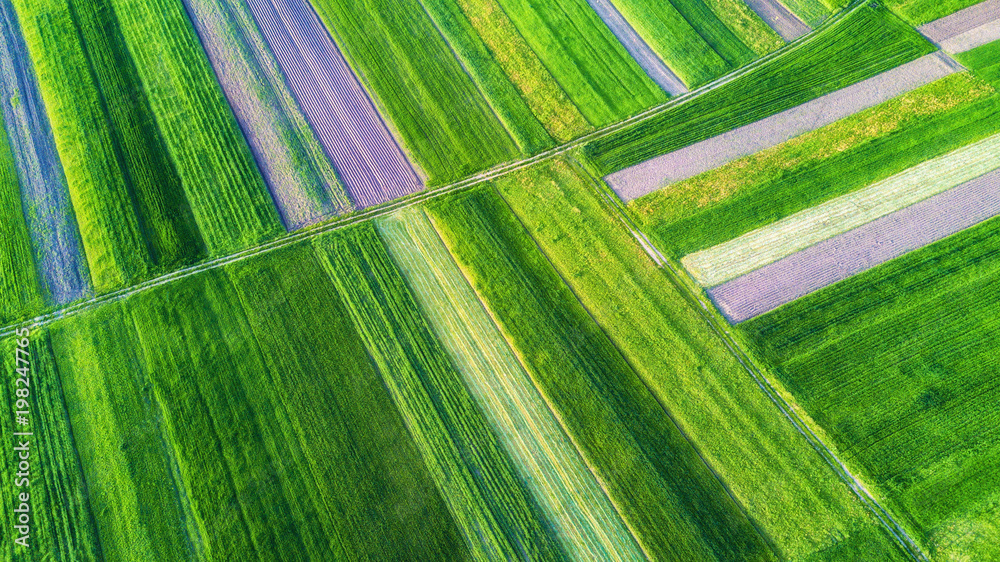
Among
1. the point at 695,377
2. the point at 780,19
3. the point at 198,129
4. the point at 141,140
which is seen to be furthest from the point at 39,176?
the point at 780,19

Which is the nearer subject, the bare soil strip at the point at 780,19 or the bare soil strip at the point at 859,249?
the bare soil strip at the point at 859,249

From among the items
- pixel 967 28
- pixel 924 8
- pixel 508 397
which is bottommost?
pixel 508 397

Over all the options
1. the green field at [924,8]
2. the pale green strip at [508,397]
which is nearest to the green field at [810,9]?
the green field at [924,8]

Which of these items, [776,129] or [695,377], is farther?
[776,129]

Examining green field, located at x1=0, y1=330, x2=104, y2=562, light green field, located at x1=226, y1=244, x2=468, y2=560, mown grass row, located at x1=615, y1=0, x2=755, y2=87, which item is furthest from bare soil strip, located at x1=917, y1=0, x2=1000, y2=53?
green field, located at x1=0, y1=330, x2=104, y2=562

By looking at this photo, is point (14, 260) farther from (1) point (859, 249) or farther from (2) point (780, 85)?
(1) point (859, 249)

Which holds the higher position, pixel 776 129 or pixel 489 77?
pixel 489 77

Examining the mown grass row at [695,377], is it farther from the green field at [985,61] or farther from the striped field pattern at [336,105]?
the green field at [985,61]
